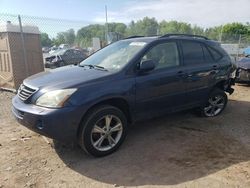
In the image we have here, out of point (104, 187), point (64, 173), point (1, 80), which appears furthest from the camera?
point (1, 80)

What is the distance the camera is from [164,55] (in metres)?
5.07

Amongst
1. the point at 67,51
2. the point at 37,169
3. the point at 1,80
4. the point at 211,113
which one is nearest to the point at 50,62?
the point at 67,51

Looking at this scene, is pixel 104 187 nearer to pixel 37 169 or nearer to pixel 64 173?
pixel 64 173

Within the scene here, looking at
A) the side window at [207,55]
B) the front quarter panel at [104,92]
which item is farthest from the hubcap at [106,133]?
the side window at [207,55]

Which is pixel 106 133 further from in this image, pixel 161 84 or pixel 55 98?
pixel 161 84

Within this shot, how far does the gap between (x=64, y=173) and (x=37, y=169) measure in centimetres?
42

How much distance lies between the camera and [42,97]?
3926 mm

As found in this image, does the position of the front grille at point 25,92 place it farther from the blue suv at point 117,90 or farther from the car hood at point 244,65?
the car hood at point 244,65

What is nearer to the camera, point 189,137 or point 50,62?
point 189,137

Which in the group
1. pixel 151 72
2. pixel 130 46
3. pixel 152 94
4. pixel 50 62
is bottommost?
pixel 50 62

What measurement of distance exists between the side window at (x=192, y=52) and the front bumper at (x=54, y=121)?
2587 millimetres

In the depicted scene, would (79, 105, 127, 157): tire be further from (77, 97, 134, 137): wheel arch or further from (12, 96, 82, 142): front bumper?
(12, 96, 82, 142): front bumper

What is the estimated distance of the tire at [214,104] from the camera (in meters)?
6.16

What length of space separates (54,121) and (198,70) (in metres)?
3.11
